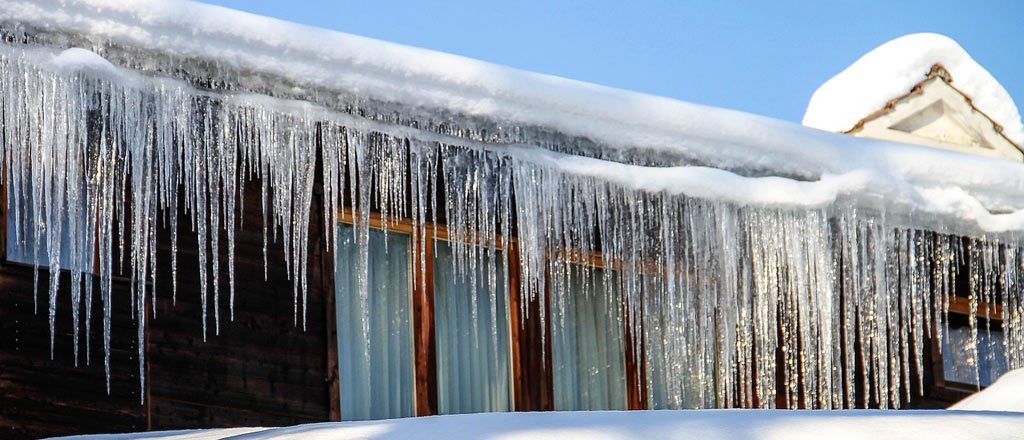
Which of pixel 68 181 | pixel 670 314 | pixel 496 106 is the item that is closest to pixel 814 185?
pixel 670 314

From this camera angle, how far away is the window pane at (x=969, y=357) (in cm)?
897

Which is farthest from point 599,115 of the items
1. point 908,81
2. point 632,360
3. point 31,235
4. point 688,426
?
point 908,81

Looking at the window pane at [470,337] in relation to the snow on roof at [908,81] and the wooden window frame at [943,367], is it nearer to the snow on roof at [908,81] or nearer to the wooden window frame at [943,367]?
the wooden window frame at [943,367]

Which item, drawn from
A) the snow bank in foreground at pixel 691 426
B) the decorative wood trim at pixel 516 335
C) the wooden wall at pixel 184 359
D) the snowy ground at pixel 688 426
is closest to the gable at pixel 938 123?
the decorative wood trim at pixel 516 335

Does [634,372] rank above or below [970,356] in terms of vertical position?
above

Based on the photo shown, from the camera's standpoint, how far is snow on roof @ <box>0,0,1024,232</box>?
19.0 ft

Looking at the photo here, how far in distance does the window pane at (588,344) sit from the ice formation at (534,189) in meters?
0.09

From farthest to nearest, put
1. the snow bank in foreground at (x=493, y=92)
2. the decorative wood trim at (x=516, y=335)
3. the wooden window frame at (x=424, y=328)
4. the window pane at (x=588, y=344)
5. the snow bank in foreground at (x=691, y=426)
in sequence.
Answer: the window pane at (x=588, y=344) < the decorative wood trim at (x=516, y=335) < the wooden window frame at (x=424, y=328) < the snow bank in foreground at (x=493, y=92) < the snow bank in foreground at (x=691, y=426)

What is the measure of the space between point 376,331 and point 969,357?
3656 mm

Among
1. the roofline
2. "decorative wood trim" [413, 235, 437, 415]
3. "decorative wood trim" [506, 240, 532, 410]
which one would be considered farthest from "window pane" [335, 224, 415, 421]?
the roofline

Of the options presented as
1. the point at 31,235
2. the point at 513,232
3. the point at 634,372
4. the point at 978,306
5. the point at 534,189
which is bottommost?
the point at 634,372

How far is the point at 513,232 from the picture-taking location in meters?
7.58

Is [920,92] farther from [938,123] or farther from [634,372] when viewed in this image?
[634,372]

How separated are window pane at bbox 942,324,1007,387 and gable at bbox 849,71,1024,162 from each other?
1283 mm
